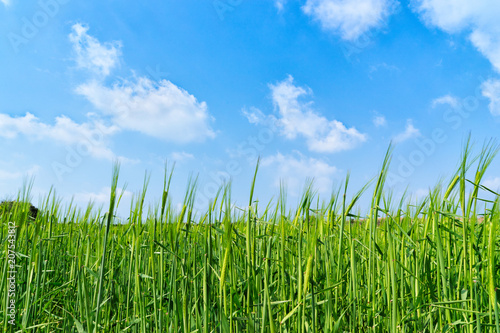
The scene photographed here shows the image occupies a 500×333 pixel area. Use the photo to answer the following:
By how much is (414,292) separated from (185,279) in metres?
0.79

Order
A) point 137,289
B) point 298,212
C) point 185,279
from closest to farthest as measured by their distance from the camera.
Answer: point 185,279 < point 137,289 < point 298,212

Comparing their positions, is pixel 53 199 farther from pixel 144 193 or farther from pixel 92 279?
pixel 144 193

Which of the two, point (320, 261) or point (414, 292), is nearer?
point (414, 292)

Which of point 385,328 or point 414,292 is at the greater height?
point 414,292

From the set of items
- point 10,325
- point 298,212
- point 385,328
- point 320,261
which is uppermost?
point 298,212

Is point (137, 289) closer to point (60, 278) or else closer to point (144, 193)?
point (144, 193)

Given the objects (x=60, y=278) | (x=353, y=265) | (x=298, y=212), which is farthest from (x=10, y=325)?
(x=353, y=265)

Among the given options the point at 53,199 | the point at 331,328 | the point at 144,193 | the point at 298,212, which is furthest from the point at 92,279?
the point at 331,328

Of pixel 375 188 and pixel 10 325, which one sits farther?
pixel 10 325

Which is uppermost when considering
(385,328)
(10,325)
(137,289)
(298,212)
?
(298,212)

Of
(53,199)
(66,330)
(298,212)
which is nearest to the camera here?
→ (66,330)

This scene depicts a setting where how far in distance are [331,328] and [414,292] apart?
339mm

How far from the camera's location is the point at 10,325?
162 cm

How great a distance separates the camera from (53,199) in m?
2.12
